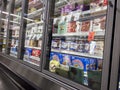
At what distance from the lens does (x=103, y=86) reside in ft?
4.07

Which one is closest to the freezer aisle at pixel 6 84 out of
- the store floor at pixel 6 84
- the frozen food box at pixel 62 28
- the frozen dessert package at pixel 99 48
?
the store floor at pixel 6 84

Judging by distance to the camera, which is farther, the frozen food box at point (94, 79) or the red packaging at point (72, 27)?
the red packaging at point (72, 27)

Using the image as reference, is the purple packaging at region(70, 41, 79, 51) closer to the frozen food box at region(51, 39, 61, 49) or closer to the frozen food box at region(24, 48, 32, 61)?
the frozen food box at region(51, 39, 61, 49)

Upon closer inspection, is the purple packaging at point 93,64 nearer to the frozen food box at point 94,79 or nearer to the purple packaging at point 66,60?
the frozen food box at point 94,79

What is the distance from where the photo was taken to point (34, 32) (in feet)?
8.86

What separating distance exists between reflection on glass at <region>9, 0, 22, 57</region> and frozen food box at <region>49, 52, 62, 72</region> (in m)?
1.41

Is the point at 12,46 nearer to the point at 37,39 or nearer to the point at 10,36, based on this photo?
the point at 10,36

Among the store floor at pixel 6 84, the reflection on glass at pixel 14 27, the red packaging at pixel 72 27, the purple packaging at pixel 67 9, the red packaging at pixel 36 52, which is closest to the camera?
the red packaging at pixel 72 27

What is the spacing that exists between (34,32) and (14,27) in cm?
95

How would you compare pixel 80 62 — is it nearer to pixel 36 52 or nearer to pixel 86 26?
pixel 86 26

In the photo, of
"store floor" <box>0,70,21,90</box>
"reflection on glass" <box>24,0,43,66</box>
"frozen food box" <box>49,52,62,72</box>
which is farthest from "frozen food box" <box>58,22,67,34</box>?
"store floor" <box>0,70,21,90</box>

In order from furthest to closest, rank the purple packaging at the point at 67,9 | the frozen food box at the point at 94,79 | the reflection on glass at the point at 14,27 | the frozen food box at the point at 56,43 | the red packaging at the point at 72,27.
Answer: the reflection on glass at the point at 14,27 < the frozen food box at the point at 56,43 < the purple packaging at the point at 67,9 < the red packaging at the point at 72,27 < the frozen food box at the point at 94,79

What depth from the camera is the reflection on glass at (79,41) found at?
56.4 inches

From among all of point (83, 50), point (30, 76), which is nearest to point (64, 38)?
point (83, 50)
